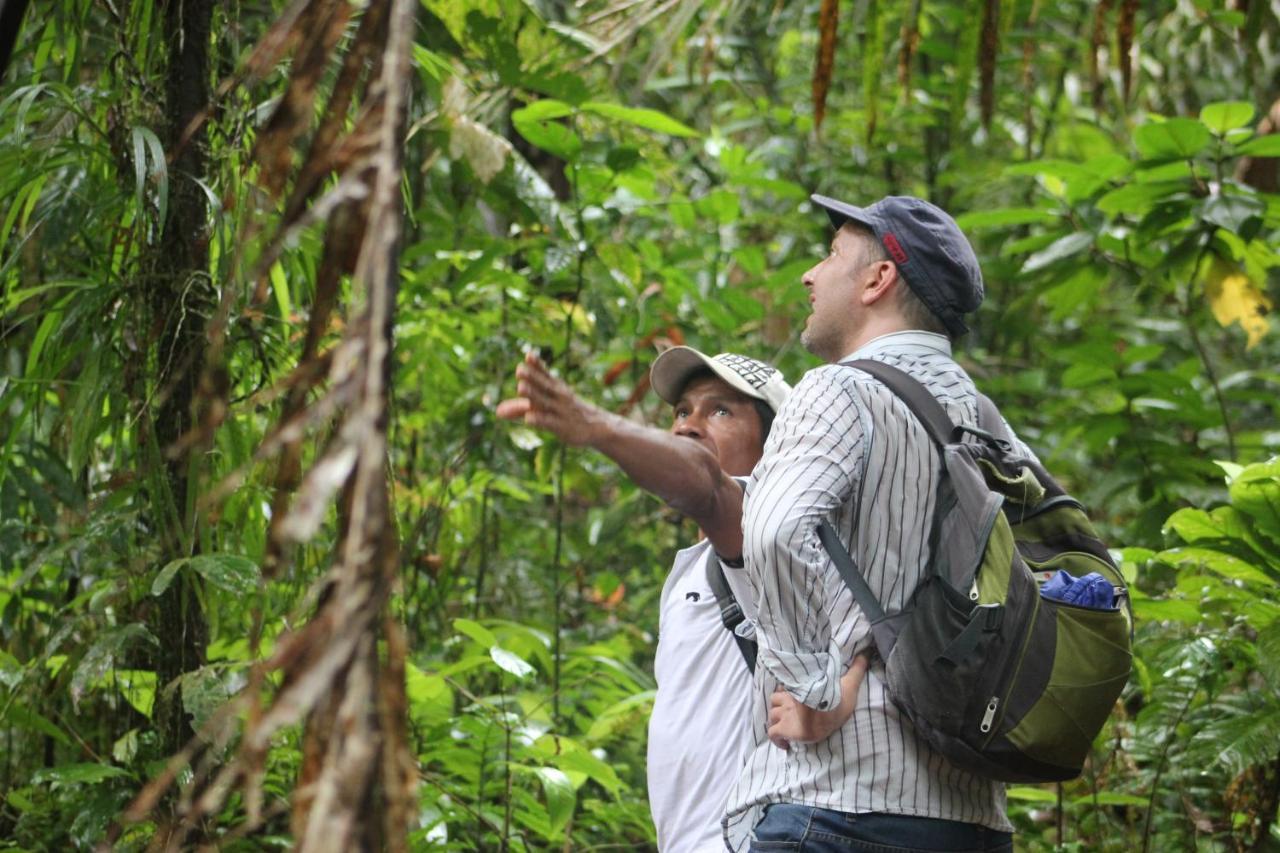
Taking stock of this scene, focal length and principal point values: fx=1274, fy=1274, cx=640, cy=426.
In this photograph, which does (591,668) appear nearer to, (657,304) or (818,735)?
(657,304)

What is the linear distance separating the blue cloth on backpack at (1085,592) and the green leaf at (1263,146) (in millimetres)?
1922

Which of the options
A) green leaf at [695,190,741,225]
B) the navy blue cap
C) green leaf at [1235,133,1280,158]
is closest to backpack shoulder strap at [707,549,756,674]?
the navy blue cap

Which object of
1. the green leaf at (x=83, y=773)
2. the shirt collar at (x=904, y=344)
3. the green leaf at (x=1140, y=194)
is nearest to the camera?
the shirt collar at (x=904, y=344)

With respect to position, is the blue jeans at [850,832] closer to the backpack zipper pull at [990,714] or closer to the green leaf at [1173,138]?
the backpack zipper pull at [990,714]

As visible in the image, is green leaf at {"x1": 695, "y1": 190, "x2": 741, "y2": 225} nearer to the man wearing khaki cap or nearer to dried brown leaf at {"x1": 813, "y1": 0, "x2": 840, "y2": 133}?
the man wearing khaki cap

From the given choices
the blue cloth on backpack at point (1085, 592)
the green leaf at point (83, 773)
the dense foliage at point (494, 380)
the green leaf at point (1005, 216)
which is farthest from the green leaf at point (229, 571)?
the green leaf at point (1005, 216)

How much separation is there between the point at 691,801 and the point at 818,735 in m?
0.57

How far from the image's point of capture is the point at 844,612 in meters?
2.04

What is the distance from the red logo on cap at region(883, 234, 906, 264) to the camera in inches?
92.0

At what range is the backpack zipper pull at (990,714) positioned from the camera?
6.26 ft

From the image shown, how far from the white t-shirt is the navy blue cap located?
64cm

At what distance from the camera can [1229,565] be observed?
2.85 meters

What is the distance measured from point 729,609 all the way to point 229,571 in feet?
3.08

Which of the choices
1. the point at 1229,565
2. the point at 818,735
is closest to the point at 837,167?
the point at 1229,565
